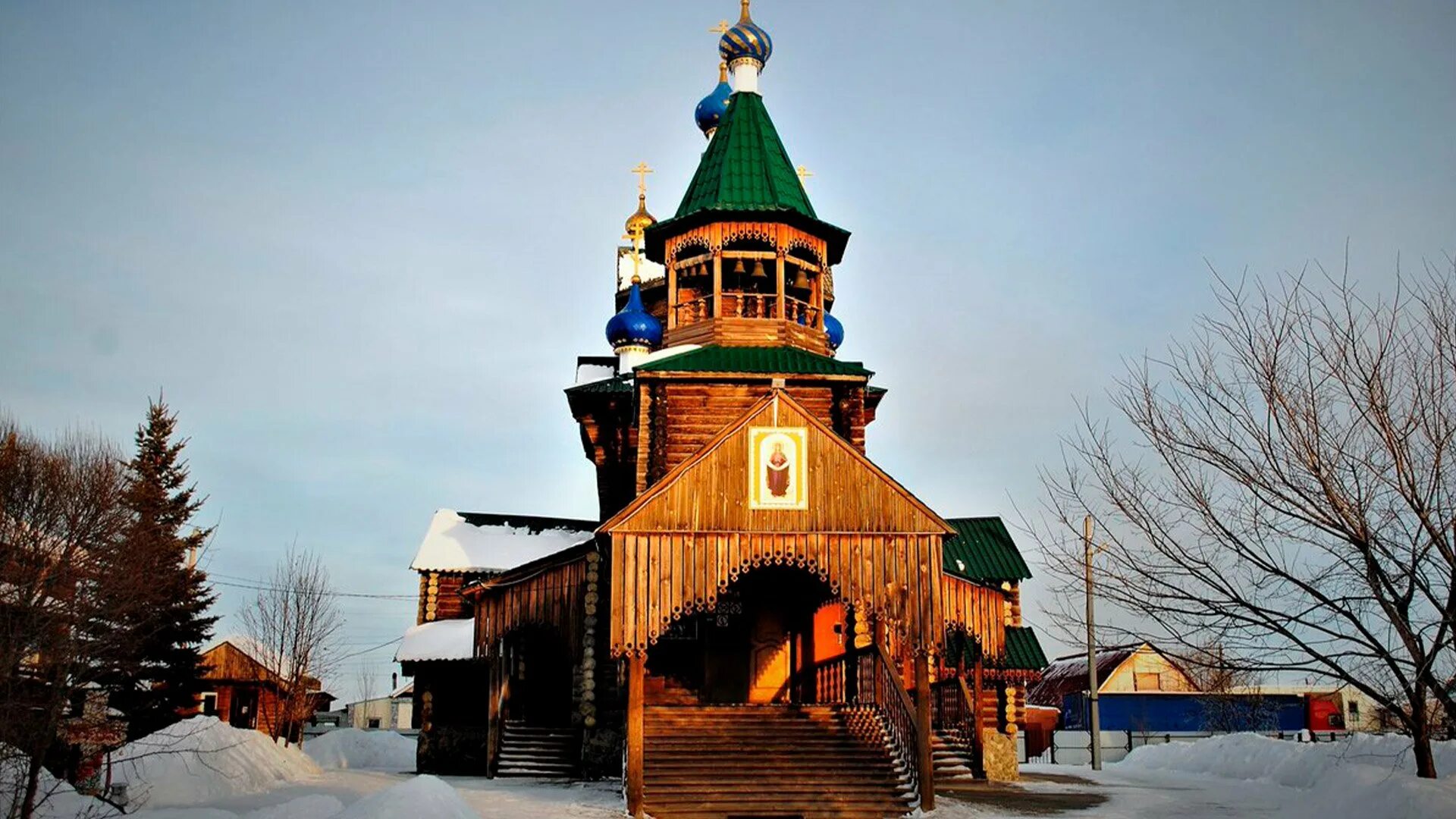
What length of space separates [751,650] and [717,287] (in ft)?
26.0

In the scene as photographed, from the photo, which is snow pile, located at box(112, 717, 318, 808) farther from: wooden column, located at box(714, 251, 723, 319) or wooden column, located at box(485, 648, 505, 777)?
wooden column, located at box(714, 251, 723, 319)

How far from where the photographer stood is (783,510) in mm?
18344

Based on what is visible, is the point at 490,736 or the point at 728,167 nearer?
the point at 490,736

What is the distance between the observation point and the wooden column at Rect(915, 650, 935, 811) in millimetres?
16406

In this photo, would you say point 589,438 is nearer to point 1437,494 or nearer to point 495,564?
point 495,564

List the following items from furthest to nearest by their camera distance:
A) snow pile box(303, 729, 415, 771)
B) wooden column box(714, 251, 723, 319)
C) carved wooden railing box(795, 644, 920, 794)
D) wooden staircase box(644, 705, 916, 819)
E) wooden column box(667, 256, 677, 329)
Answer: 1. snow pile box(303, 729, 415, 771)
2. wooden column box(667, 256, 677, 329)
3. wooden column box(714, 251, 723, 319)
4. carved wooden railing box(795, 644, 920, 794)
5. wooden staircase box(644, 705, 916, 819)

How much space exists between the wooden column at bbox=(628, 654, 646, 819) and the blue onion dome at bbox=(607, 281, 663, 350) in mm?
19355

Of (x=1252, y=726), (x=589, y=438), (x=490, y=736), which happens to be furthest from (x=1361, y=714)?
(x=490, y=736)

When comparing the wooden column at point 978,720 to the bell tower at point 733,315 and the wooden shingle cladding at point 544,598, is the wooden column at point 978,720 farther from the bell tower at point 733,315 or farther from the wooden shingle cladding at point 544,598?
the wooden shingle cladding at point 544,598

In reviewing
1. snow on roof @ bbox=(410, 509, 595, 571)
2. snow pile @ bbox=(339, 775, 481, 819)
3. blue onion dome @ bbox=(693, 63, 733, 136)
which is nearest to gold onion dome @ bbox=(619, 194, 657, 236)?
blue onion dome @ bbox=(693, 63, 733, 136)

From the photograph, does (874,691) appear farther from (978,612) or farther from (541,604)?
(541,604)

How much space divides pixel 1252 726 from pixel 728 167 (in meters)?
27.2

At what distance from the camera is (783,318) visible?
2552 cm

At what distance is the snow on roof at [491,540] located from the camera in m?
31.9
